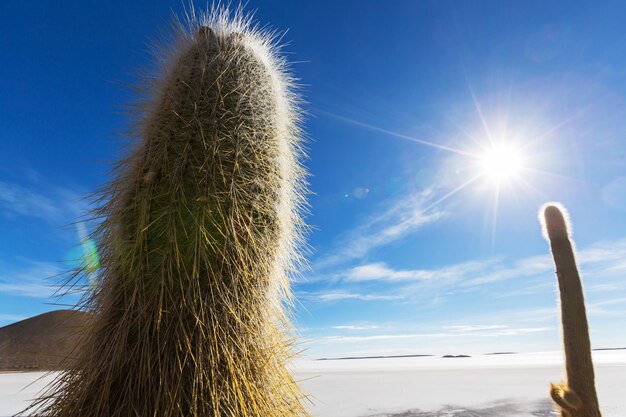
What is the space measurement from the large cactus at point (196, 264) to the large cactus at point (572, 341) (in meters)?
1.52

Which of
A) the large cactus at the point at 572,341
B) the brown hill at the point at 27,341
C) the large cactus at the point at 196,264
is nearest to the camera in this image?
the large cactus at the point at 572,341

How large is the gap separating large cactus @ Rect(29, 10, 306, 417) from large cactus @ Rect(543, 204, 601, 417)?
152cm

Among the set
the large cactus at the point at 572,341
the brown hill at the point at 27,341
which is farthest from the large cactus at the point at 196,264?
the brown hill at the point at 27,341

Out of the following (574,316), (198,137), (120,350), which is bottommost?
(120,350)

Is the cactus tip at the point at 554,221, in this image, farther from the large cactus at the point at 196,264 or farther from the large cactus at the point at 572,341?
the large cactus at the point at 196,264

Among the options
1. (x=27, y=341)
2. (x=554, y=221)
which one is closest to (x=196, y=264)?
(x=554, y=221)

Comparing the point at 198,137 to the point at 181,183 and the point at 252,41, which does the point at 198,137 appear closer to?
the point at 181,183

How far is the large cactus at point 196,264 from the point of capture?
2025 mm

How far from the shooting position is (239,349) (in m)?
2.15

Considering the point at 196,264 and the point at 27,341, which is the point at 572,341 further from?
the point at 27,341

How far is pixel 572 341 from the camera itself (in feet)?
4.84

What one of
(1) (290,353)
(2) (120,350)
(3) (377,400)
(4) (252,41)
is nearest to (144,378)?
(2) (120,350)

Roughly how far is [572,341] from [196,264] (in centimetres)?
188

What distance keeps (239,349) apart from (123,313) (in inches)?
29.4
